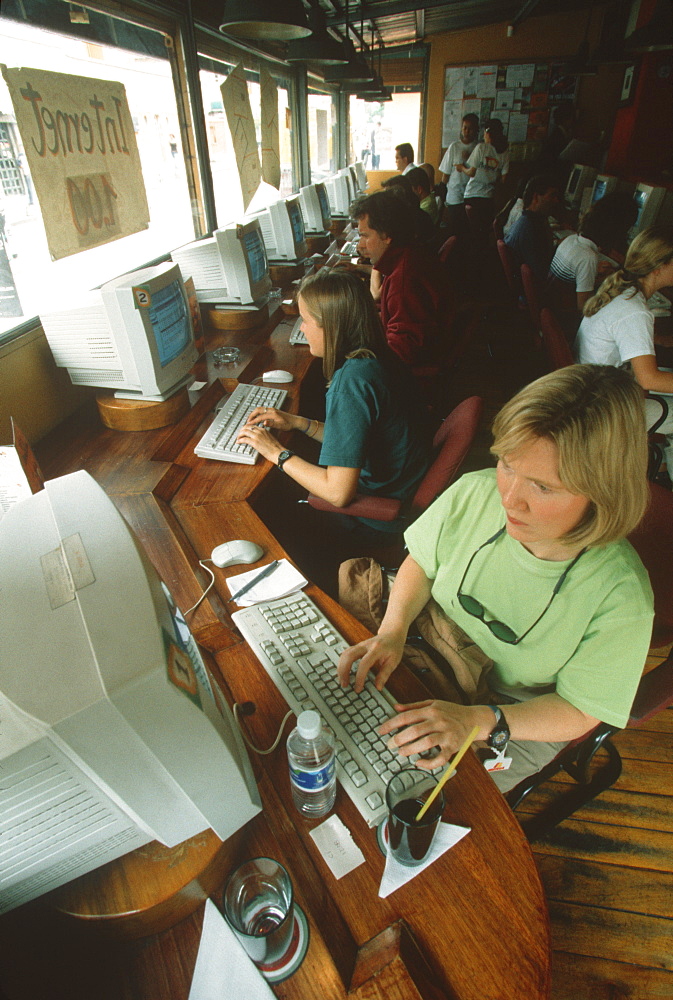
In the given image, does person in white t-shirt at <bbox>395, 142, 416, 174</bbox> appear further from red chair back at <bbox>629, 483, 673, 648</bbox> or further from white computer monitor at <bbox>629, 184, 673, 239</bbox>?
red chair back at <bbox>629, 483, 673, 648</bbox>

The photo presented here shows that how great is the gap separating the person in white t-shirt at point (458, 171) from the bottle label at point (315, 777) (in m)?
6.80

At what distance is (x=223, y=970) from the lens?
64 cm

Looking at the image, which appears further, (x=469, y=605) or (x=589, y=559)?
(x=469, y=605)

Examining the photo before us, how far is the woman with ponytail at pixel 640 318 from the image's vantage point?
2.21 metres

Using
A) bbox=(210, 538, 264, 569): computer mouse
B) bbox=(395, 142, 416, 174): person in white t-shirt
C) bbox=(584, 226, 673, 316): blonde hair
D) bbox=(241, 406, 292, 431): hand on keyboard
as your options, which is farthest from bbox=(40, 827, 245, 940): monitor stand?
bbox=(395, 142, 416, 174): person in white t-shirt

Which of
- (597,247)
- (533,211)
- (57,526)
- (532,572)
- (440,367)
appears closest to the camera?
(57,526)

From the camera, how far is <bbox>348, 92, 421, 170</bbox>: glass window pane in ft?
26.5

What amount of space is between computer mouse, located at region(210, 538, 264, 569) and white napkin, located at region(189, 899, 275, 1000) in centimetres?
69

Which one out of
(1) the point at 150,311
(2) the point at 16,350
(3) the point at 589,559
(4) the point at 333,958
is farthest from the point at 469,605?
(2) the point at 16,350

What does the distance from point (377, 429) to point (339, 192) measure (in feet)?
15.7

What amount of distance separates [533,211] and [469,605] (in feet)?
13.4

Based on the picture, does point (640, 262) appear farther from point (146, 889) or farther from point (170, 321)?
point (146, 889)

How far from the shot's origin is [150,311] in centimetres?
163

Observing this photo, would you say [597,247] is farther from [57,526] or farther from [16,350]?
[57,526]
